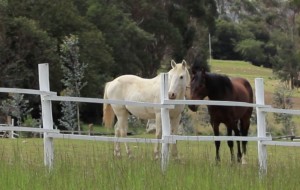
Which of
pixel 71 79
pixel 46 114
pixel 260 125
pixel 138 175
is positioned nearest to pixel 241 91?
pixel 260 125

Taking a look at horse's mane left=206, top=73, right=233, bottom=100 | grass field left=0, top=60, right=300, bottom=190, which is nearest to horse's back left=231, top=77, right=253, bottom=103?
horse's mane left=206, top=73, right=233, bottom=100

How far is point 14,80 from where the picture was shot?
39.7 m

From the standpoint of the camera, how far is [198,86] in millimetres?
13383

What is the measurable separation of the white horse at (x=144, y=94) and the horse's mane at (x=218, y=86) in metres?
0.42

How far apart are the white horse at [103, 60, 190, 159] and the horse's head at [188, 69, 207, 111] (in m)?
0.18

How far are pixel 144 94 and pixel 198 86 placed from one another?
4.93ft

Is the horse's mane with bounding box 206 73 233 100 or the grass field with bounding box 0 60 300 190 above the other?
the horse's mane with bounding box 206 73 233 100

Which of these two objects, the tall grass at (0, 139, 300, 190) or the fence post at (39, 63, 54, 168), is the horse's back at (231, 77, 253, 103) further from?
the tall grass at (0, 139, 300, 190)

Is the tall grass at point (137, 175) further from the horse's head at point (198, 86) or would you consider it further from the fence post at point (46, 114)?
the horse's head at point (198, 86)

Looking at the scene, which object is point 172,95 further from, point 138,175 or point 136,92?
point 138,175

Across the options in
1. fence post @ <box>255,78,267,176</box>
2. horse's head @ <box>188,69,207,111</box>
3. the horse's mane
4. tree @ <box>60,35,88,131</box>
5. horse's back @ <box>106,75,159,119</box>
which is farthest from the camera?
tree @ <box>60,35,88,131</box>

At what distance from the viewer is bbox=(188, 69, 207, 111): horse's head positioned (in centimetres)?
1333

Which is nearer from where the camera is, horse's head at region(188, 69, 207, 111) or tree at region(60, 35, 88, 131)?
horse's head at region(188, 69, 207, 111)

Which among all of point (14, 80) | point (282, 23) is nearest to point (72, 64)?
point (14, 80)
